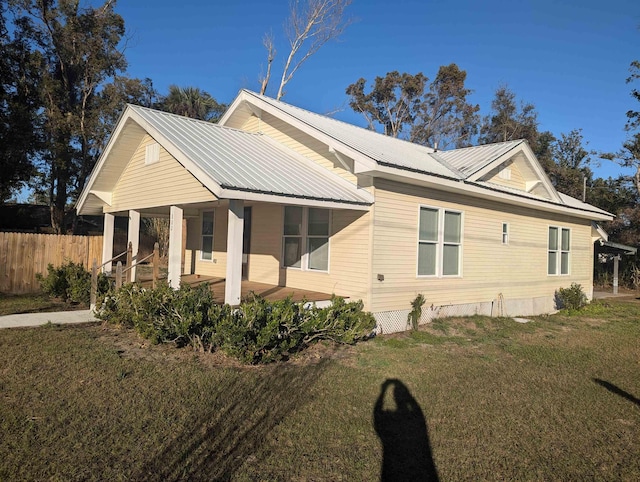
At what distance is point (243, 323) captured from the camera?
6.86m

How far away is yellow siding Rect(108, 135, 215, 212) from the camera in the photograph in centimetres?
877

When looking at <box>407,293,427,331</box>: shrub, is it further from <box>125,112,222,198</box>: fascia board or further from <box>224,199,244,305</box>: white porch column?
<box>125,112,222,198</box>: fascia board

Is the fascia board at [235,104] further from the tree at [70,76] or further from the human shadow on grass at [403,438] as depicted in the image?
the tree at [70,76]

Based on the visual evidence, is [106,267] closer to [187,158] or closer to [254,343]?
[187,158]

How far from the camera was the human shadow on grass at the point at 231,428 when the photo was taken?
383 cm

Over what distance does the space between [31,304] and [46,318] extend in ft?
9.08

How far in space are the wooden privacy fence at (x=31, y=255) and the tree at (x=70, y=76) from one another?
10650 millimetres

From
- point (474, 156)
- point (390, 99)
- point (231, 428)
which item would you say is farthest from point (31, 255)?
point (390, 99)

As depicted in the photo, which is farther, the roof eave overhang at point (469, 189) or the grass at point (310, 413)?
the roof eave overhang at point (469, 189)

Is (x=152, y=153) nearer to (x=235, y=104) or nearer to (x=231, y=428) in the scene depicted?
(x=235, y=104)

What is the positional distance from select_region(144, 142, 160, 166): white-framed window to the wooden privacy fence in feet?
20.5

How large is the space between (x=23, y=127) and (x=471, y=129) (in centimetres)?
3336

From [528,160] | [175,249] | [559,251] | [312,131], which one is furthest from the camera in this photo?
[559,251]

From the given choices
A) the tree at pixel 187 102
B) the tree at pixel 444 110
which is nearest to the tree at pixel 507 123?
the tree at pixel 444 110
